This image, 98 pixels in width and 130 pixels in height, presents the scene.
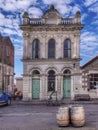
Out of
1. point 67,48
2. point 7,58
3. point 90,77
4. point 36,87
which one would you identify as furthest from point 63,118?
point 7,58

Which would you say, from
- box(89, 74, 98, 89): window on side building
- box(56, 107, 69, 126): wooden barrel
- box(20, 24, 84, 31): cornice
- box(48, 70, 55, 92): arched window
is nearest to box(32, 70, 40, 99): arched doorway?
box(48, 70, 55, 92): arched window

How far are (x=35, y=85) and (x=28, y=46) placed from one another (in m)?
4.84

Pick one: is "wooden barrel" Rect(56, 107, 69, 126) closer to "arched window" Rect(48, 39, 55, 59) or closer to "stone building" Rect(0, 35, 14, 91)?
"arched window" Rect(48, 39, 55, 59)

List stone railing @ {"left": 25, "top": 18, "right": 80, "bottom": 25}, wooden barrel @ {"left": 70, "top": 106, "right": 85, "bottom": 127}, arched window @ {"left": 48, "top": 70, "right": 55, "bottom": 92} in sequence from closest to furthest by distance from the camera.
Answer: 1. wooden barrel @ {"left": 70, "top": 106, "right": 85, "bottom": 127}
2. arched window @ {"left": 48, "top": 70, "right": 55, "bottom": 92}
3. stone railing @ {"left": 25, "top": 18, "right": 80, "bottom": 25}

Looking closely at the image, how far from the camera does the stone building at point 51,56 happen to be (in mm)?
32719

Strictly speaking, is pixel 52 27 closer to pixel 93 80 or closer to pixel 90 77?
pixel 90 77

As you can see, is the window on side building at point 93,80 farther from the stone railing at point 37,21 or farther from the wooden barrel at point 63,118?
the wooden barrel at point 63,118

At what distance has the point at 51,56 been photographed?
33.5m

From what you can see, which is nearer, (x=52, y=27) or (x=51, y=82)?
(x=51, y=82)

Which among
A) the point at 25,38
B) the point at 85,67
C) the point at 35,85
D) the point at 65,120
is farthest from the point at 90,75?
the point at 65,120

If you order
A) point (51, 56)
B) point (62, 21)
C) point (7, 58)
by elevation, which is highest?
point (62, 21)

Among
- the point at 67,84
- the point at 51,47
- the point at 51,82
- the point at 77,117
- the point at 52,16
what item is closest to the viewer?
the point at 77,117

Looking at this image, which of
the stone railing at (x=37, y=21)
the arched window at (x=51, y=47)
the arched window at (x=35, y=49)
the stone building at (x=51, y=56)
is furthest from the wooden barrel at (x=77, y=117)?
the stone railing at (x=37, y=21)

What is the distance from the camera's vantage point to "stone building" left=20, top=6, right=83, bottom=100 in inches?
1288
